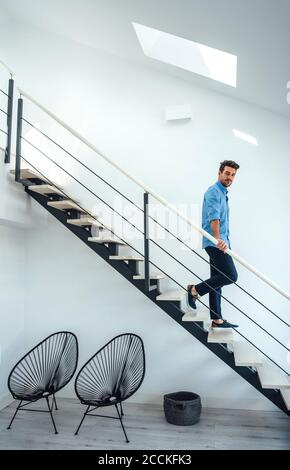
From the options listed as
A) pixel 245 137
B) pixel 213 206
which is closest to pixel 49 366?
pixel 213 206

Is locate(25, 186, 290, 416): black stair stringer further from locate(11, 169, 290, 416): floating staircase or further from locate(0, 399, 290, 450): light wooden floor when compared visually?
locate(0, 399, 290, 450): light wooden floor

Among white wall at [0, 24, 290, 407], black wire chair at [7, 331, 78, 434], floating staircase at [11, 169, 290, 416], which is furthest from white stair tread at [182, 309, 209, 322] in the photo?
black wire chair at [7, 331, 78, 434]

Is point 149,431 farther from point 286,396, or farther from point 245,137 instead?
point 245,137

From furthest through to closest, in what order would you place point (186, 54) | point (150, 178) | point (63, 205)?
point (150, 178) → point (186, 54) → point (63, 205)

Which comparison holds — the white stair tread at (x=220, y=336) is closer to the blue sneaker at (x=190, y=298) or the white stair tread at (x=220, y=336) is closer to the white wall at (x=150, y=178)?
the blue sneaker at (x=190, y=298)

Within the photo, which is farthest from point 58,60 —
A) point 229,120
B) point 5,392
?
point 5,392

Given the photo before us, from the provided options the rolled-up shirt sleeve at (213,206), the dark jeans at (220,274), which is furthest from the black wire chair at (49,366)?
the rolled-up shirt sleeve at (213,206)

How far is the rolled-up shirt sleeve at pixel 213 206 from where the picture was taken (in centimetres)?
317

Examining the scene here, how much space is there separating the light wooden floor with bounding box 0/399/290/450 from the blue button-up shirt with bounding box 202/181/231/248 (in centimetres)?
167

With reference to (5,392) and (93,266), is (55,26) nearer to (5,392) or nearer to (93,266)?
(93,266)

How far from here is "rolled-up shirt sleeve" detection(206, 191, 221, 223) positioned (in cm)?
317

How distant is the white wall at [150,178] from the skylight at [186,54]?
1.13 feet

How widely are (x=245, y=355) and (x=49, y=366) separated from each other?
2.16 m

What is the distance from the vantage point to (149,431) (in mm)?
3320
